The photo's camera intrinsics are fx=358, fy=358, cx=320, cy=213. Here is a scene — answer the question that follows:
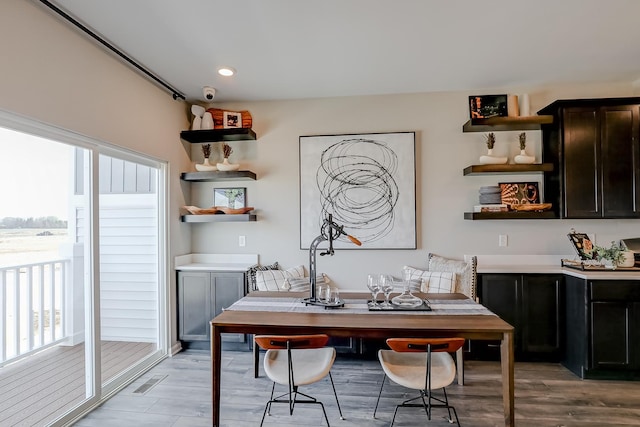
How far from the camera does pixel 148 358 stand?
3338 millimetres

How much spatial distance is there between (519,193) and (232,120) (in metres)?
3.10

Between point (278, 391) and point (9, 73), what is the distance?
108 inches

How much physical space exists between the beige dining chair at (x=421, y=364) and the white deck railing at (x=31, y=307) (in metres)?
2.41

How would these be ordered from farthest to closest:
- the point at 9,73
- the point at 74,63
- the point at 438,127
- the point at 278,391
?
1. the point at 438,127
2. the point at 278,391
3. the point at 74,63
4. the point at 9,73

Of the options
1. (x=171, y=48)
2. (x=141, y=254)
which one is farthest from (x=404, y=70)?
(x=141, y=254)

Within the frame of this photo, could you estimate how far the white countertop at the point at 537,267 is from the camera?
2.96m

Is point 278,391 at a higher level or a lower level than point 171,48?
lower

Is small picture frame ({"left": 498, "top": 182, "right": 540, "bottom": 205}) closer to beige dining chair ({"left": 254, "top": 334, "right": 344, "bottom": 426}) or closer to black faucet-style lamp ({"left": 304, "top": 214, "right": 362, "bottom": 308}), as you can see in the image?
black faucet-style lamp ({"left": 304, "top": 214, "right": 362, "bottom": 308})

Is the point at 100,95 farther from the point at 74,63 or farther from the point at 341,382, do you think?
the point at 341,382

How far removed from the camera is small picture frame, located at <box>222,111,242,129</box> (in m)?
3.88

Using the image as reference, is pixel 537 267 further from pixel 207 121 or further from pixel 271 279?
pixel 207 121

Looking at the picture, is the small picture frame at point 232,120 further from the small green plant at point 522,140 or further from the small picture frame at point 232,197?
the small green plant at point 522,140

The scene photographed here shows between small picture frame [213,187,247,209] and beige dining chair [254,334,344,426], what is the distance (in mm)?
2015

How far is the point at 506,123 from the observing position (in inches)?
137
